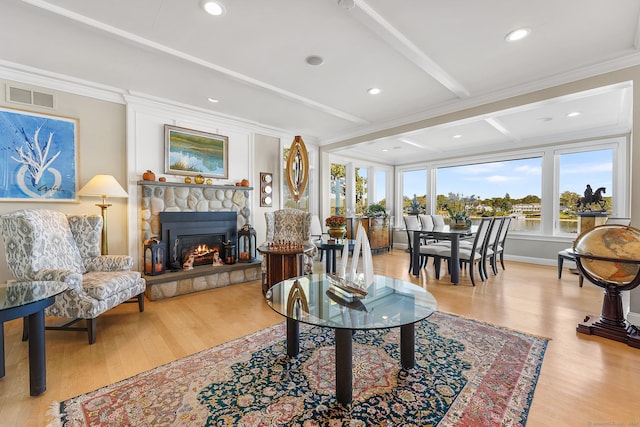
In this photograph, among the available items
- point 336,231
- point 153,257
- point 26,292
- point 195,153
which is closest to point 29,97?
point 195,153

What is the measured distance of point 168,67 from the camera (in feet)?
9.62

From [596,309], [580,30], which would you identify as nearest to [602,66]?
[580,30]

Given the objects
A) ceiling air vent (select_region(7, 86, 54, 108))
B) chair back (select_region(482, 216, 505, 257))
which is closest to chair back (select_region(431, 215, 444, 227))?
chair back (select_region(482, 216, 505, 257))

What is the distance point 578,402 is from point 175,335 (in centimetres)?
287

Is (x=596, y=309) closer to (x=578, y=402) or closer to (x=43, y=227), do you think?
(x=578, y=402)

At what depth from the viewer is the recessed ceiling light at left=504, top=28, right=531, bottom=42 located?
7.57 ft

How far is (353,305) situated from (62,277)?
2282 mm

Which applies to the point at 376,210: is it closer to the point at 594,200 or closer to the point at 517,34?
the point at 594,200

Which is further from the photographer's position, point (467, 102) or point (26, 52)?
point (467, 102)

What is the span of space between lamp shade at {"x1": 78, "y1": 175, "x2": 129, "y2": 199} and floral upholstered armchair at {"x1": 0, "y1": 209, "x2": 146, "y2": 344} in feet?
0.98

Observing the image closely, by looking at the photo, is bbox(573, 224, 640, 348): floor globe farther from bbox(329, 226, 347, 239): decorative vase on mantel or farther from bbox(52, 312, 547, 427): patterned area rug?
bbox(329, 226, 347, 239): decorative vase on mantel

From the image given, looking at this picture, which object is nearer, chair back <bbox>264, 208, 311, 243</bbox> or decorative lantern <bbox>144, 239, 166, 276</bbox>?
decorative lantern <bbox>144, 239, 166, 276</bbox>

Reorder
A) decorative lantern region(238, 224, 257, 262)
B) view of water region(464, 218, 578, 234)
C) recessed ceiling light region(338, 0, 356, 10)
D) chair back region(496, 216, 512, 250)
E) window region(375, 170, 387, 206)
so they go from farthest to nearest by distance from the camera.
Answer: window region(375, 170, 387, 206) < view of water region(464, 218, 578, 234) < chair back region(496, 216, 512, 250) < decorative lantern region(238, 224, 257, 262) < recessed ceiling light region(338, 0, 356, 10)

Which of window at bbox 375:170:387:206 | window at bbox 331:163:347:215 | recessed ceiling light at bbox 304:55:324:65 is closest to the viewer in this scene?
recessed ceiling light at bbox 304:55:324:65
